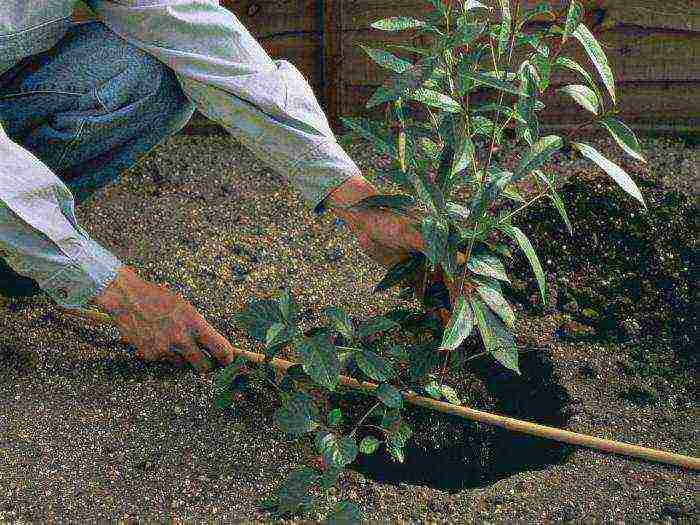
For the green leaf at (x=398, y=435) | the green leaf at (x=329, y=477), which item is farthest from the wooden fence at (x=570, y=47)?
the green leaf at (x=329, y=477)

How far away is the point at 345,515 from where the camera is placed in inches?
58.1

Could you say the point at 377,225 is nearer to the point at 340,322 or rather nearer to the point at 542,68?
the point at 340,322

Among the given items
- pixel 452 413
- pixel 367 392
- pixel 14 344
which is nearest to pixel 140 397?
pixel 14 344

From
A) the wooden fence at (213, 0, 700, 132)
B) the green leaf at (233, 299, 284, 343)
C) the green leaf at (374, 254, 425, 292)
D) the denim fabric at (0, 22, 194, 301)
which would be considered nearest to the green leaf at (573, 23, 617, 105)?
the green leaf at (374, 254, 425, 292)

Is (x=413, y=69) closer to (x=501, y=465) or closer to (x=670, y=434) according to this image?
(x=501, y=465)

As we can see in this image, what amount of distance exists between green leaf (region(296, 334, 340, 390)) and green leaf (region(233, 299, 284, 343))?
9cm

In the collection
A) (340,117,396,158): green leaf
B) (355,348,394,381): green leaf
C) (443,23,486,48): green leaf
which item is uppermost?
(443,23,486,48): green leaf

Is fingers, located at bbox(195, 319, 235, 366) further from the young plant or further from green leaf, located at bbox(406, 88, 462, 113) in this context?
green leaf, located at bbox(406, 88, 462, 113)

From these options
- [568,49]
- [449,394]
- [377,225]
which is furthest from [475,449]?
[568,49]

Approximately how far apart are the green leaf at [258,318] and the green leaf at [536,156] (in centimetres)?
51

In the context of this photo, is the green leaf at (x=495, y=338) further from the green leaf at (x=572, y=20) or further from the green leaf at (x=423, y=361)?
the green leaf at (x=572, y=20)

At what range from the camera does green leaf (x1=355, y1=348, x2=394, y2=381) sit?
5.03ft

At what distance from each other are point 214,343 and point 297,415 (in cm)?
25

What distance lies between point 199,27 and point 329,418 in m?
0.75
